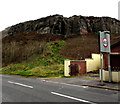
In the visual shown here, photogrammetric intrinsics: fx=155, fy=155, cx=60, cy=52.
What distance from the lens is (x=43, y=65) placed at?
1101 inches

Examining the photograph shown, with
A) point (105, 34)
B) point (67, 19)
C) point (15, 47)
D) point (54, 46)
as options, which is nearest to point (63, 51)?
point (54, 46)

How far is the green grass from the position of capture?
78.4 feet

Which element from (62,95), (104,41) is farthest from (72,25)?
(62,95)

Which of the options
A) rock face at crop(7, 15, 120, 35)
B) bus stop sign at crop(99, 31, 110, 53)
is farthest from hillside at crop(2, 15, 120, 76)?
bus stop sign at crop(99, 31, 110, 53)

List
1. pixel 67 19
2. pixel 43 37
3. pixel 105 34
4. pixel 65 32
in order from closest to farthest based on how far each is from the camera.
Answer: pixel 105 34, pixel 43 37, pixel 65 32, pixel 67 19

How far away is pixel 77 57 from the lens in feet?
102

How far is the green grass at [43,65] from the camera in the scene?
23906 millimetres

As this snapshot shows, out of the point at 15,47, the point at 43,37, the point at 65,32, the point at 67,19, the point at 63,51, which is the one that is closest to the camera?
the point at 63,51

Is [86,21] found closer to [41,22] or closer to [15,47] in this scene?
[41,22]

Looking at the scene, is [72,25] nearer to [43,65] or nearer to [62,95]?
[43,65]

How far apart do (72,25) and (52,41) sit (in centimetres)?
2118

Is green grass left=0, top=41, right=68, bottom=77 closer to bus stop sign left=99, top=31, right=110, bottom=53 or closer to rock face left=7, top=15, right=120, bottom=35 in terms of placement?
bus stop sign left=99, top=31, right=110, bottom=53

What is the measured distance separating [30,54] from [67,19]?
33998 mm

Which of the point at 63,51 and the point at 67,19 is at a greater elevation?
the point at 67,19
